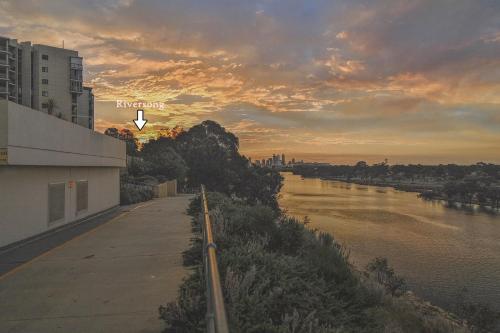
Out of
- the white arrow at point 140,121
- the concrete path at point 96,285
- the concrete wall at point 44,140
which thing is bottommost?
the concrete path at point 96,285

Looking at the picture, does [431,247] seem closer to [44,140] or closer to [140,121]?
[140,121]

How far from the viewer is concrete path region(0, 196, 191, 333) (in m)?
5.19

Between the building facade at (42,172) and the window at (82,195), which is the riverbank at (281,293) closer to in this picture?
the building facade at (42,172)

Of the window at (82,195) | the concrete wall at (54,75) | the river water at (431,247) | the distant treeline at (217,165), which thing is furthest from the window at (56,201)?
the concrete wall at (54,75)

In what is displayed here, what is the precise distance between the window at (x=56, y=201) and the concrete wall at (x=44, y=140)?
836 mm

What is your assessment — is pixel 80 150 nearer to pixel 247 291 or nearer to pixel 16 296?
pixel 16 296

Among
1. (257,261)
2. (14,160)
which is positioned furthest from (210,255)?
(14,160)

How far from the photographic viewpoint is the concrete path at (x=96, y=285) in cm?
519

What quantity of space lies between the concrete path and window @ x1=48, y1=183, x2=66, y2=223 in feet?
6.76

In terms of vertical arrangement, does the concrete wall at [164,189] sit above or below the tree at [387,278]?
above

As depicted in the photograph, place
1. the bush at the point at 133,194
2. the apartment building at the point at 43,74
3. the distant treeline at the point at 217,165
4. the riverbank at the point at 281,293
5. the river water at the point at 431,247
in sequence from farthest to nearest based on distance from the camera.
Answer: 1. the apartment building at the point at 43,74
2. the distant treeline at the point at 217,165
3. the river water at the point at 431,247
4. the bush at the point at 133,194
5. the riverbank at the point at 281,293

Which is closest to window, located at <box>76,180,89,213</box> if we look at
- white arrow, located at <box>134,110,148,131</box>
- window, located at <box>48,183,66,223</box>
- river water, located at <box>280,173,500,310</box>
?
window, located at <box>48,183,66,223</box>

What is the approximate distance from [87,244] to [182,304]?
21.1 feet

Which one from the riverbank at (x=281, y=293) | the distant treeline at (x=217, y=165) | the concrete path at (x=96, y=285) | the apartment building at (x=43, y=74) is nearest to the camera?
the riverbank at (x=281, y=293)
